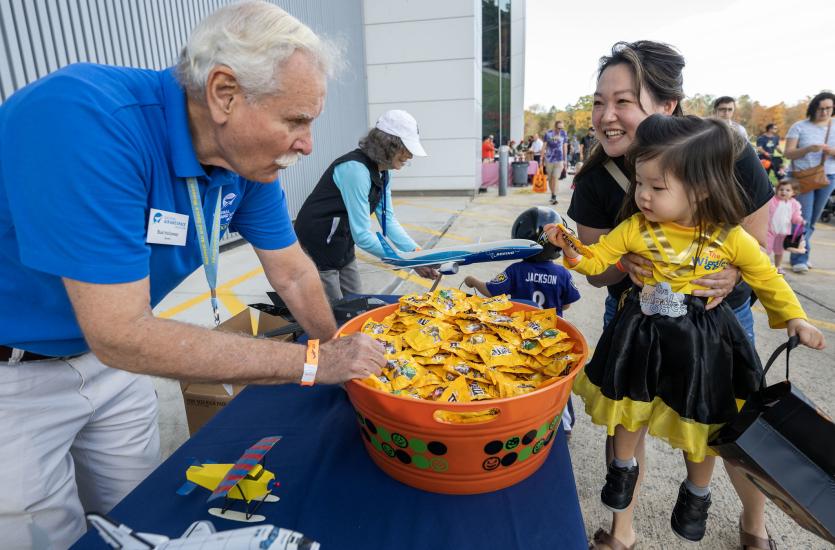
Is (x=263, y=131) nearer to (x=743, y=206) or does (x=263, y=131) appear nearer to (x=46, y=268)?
(x=46, y=268)

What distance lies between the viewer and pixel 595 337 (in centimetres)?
414

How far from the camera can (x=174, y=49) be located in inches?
230

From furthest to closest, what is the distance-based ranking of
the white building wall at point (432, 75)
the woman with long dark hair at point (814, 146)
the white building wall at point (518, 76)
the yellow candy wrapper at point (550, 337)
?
the white building wall at point (518, 76)
the white building wall at point (432, 75)
the woman with long dark hair at point (814, 146)
the yellow candy wrapper at point (550, 337)

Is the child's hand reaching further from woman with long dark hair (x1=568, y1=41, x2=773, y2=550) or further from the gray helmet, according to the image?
the gray helmet

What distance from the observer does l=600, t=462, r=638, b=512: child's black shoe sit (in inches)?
66.8

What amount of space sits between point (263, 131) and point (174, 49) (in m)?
5.84

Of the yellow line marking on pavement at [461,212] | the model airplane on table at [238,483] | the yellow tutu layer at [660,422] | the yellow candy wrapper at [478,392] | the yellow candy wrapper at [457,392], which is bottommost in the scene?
the yellow line marking on pavement at [461,212]

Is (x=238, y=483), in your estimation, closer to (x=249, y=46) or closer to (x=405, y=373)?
(x=405, y=373)

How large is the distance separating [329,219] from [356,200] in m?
0.26

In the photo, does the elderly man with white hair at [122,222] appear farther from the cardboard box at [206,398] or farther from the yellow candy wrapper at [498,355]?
the cardboard box at [206,398]

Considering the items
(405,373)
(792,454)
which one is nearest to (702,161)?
(792,454)

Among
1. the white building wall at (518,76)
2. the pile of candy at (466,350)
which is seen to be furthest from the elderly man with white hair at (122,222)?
the white building wall at (518,76)

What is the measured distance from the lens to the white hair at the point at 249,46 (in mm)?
1108

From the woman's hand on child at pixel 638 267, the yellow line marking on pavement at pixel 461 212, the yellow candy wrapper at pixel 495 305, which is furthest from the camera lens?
the yellow line marking on pavement at pixel 461 212
